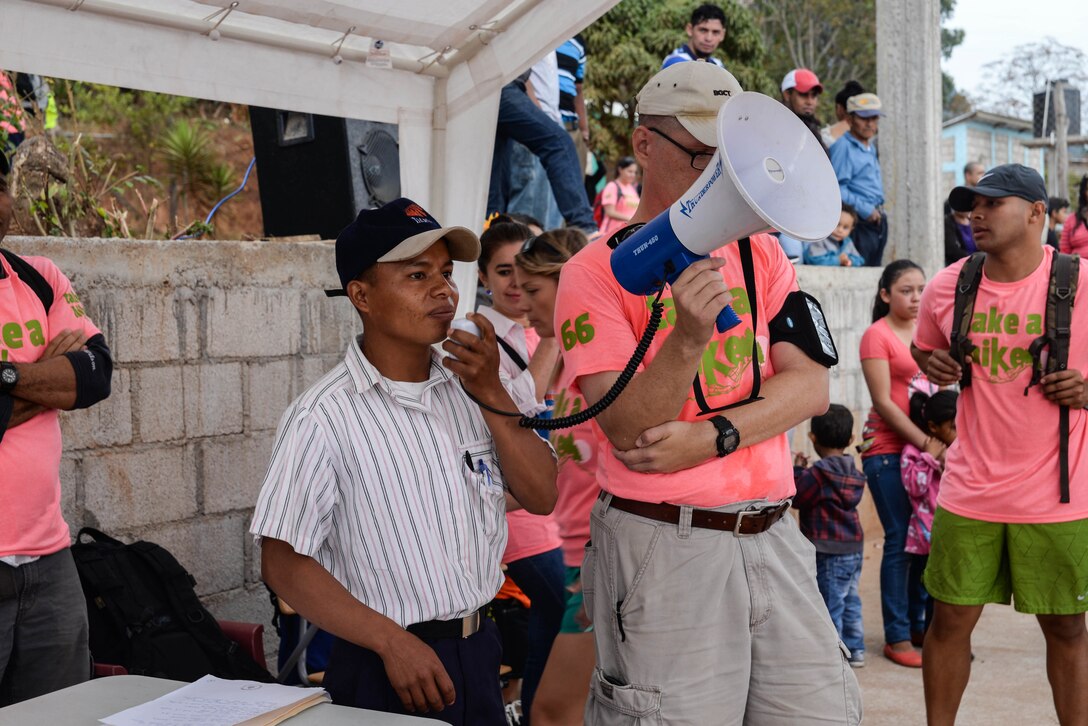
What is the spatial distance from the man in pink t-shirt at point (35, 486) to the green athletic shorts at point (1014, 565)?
2930 mm

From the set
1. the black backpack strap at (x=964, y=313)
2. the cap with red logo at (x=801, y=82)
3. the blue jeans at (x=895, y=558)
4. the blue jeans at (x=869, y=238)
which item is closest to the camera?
the black backpack strap at (x=964, y=313)

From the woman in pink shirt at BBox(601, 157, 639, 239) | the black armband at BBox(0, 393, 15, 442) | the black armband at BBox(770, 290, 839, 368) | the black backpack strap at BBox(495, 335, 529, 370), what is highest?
the woman in pink shirt at BBox(601, 157, 639, 239)

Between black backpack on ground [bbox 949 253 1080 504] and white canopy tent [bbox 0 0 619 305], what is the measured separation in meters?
1.80

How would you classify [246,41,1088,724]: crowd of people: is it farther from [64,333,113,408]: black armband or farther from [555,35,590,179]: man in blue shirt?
[555,35,590,179]: man in blue shirt

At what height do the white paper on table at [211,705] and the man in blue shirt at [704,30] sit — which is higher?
the man in blue shirt at [704,30]

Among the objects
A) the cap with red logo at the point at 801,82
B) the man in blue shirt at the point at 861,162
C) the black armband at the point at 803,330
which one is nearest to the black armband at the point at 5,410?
the black armband at the point at 803,330

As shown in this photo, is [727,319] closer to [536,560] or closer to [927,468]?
[536,560]

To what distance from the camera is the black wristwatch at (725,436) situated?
7.99ft

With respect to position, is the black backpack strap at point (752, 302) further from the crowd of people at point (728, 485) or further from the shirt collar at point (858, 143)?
the shirt collar at point (858, 143)

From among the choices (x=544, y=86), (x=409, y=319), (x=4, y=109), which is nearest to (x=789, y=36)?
(x=544, y=86)

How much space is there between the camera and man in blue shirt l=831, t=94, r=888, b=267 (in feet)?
29.3

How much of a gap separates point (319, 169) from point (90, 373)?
282cm

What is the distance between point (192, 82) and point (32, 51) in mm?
454

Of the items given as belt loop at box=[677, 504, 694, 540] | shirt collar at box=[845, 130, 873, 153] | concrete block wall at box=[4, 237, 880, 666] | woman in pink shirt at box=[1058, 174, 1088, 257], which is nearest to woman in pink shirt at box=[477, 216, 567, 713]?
concrete block wall at box=[4, 237, 880, 666]
